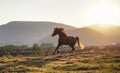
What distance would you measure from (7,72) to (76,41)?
52.5 feet

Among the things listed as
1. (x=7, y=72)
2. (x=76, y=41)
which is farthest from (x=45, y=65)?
(x=76, y=41)

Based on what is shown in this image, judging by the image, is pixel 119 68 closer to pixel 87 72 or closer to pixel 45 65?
pixel 87 72

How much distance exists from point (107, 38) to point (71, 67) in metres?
178

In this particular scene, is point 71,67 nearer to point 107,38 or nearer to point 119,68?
point 119,68

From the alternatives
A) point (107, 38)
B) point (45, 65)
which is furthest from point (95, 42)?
point (45, 65)

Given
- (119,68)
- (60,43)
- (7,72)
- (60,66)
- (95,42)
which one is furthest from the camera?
(95,42)

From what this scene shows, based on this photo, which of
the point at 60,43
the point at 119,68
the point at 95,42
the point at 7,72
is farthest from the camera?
the point at 95,42

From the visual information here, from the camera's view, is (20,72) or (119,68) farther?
(119,68)

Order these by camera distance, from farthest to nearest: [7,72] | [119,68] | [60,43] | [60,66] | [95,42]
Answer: [95,42] < [60,43] < [60,66] < [119,68] < [7,72]

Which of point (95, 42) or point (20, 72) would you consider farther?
point (95, 42)

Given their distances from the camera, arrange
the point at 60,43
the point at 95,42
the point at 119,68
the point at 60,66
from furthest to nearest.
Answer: the point at 95,42, the point at 60,43, the point at 60,66, the point at 119,68

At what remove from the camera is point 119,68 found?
61.4 feet

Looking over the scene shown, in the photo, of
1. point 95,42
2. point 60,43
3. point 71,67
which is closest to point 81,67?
point 71,67

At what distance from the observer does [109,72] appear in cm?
1716
